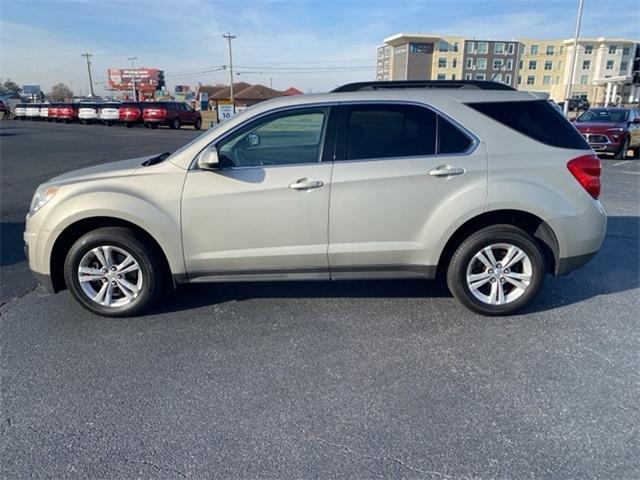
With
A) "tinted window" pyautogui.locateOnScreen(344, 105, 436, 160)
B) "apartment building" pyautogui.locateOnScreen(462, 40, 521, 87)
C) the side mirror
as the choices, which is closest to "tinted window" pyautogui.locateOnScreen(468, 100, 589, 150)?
"tinted window" pyautogui.locateOnScreen(344, 105, 436, 160)

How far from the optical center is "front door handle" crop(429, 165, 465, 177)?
3320mm

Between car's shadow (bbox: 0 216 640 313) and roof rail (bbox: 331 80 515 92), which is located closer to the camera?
roof rail (bbox: 331 80 515 92)

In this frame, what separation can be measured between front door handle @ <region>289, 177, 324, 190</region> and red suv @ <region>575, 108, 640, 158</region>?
13048 millimetres

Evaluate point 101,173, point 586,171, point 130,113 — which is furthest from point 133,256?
point 130,113

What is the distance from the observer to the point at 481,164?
132 inches

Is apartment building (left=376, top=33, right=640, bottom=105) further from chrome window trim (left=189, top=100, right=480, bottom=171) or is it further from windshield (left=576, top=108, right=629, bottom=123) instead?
chrome window trim (left=189, top=100, right=480, bottom=171)

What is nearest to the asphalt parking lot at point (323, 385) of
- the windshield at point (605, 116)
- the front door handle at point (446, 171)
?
the front door handle at point (446, 171)

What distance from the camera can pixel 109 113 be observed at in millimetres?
32438

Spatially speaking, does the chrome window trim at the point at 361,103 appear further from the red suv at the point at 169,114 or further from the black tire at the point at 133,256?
the red suv at the point at 169,114

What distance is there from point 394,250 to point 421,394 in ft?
3.96

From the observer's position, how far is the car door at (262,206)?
3.32m

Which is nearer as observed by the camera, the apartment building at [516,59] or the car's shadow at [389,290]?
the car's shadow at [389,290]

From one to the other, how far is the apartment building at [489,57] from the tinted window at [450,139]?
313 feet

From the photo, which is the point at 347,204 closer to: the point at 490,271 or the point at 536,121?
the point at 490,271
